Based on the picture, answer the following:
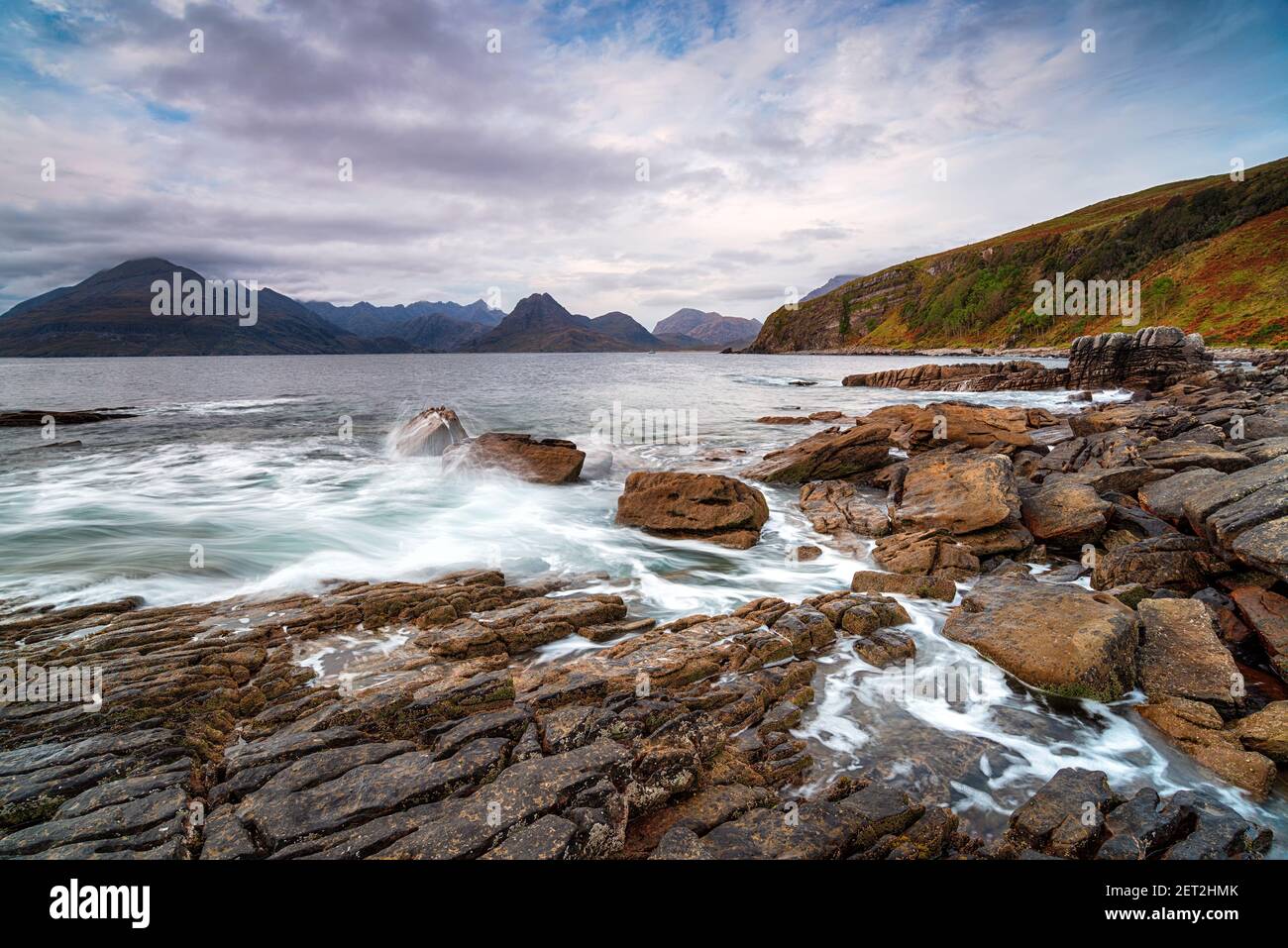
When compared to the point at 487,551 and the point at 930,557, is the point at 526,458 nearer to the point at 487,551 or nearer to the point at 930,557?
the point at 487,551

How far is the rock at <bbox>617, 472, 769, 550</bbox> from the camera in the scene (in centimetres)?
1489

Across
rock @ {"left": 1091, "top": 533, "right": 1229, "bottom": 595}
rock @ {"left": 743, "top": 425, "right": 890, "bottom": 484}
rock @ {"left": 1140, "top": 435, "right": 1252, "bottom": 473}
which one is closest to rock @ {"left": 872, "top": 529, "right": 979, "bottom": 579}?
rock @ {"left": 1091, "top": 533, "right": 1229, "bottom": 595}

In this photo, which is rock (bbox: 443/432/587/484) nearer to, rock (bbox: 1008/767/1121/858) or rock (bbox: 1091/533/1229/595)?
rock (bbox: 1091/533/1229/595)

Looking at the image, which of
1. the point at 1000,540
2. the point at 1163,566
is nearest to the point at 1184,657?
the point at 1163,566

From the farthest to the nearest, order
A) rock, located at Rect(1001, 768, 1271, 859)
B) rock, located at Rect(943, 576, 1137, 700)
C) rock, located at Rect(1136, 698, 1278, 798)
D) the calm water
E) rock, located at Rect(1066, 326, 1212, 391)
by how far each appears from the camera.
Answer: rock, located at Rect(1066, 326, 1212, 391) → rock, located at Rect(943, 576, 1137, 700) → the calm water → rock, located at Rect(1136, 698, 1278, 798) → rock, located at Rect(1001, 768, 1271, 859)

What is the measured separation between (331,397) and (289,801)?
6244cm

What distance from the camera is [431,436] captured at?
86.2 ft

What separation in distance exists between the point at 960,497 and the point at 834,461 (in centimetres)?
729

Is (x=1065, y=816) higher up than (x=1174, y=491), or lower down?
lower down

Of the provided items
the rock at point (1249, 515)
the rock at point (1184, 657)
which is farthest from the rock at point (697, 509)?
the rock at point (1249, 515)

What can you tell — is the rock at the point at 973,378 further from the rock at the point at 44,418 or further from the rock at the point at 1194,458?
the rock at the point at 44,418

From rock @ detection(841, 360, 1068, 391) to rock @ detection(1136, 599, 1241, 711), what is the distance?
A: 5239cm
